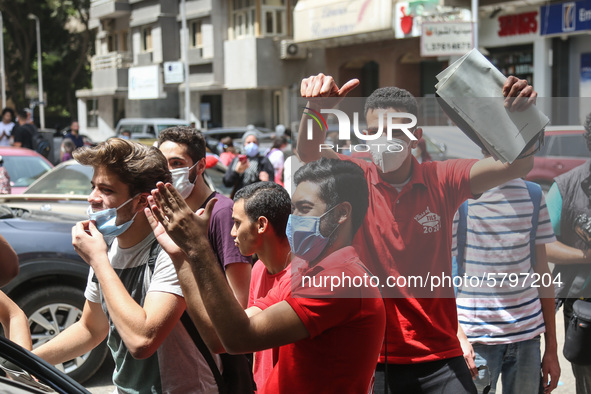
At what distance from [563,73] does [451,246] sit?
17.7 m

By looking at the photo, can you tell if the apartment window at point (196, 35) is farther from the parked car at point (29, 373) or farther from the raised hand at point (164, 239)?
the parked car at point (29, 373)

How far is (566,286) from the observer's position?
3.20 m

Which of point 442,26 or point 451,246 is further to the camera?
point 442,26

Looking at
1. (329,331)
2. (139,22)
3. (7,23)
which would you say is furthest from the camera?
(7,23)

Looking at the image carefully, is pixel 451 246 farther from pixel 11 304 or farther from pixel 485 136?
pixel 11 304

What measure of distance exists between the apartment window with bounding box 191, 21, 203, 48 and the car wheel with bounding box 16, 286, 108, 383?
32.0 metres

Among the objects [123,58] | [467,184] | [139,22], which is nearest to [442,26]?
[467,184]

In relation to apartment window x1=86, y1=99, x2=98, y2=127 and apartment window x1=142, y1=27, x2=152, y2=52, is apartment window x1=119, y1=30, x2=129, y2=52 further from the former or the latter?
apartment window x1=86, y1=99, x2=98, y2=127

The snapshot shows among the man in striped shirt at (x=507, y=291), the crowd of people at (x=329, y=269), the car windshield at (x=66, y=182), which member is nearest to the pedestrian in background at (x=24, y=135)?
the car windshield at (x=66, y=182)

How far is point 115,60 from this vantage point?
44062 mm

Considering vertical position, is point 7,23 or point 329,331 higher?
point 7,23

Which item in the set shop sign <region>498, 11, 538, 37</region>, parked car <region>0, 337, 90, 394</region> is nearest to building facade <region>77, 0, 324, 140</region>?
shop sign <region>498, 11, 538, 37</region>

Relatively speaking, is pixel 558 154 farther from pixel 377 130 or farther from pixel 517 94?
pixel 377 130

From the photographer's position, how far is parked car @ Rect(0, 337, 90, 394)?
6.91ft
